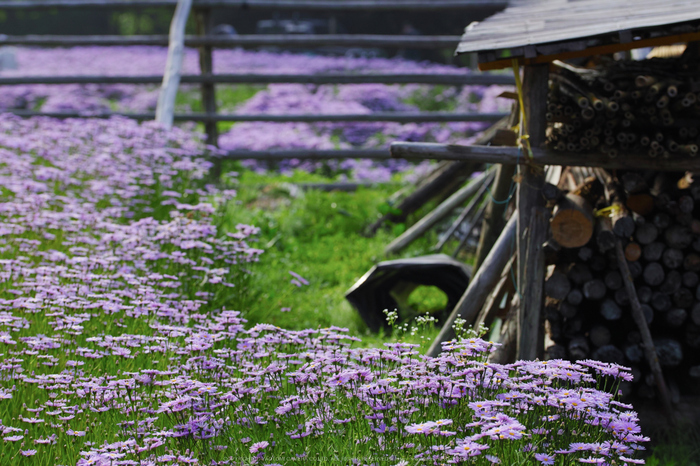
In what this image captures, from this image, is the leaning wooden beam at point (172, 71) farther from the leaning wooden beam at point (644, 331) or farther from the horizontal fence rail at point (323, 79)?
the leaning wooden beam at point (644, 331)

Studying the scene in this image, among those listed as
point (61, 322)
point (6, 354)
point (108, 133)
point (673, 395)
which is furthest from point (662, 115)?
point (108, 133)

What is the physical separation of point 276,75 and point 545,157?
17.9ft

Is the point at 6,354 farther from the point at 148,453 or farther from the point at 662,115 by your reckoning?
the point at 662,115

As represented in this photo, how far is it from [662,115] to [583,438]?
6.10 ft

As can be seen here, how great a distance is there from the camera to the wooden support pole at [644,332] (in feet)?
11.9

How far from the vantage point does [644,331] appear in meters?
3.62

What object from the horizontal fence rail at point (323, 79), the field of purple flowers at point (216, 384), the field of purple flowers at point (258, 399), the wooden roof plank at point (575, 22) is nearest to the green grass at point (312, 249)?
the field of purple flowers at point (216, 384)

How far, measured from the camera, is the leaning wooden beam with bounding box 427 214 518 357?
4.05 metres

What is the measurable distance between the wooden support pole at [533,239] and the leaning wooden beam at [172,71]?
4776mm

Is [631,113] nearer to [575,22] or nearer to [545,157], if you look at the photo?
[545,157]

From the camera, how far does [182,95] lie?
15.3 meters

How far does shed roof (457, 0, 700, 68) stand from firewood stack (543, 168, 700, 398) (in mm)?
777

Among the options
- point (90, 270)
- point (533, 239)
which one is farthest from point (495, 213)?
point (90, 270)

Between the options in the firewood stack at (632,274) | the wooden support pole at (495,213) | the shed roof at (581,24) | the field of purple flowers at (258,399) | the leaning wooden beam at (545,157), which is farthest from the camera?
the wooden support pole at (495,213)
